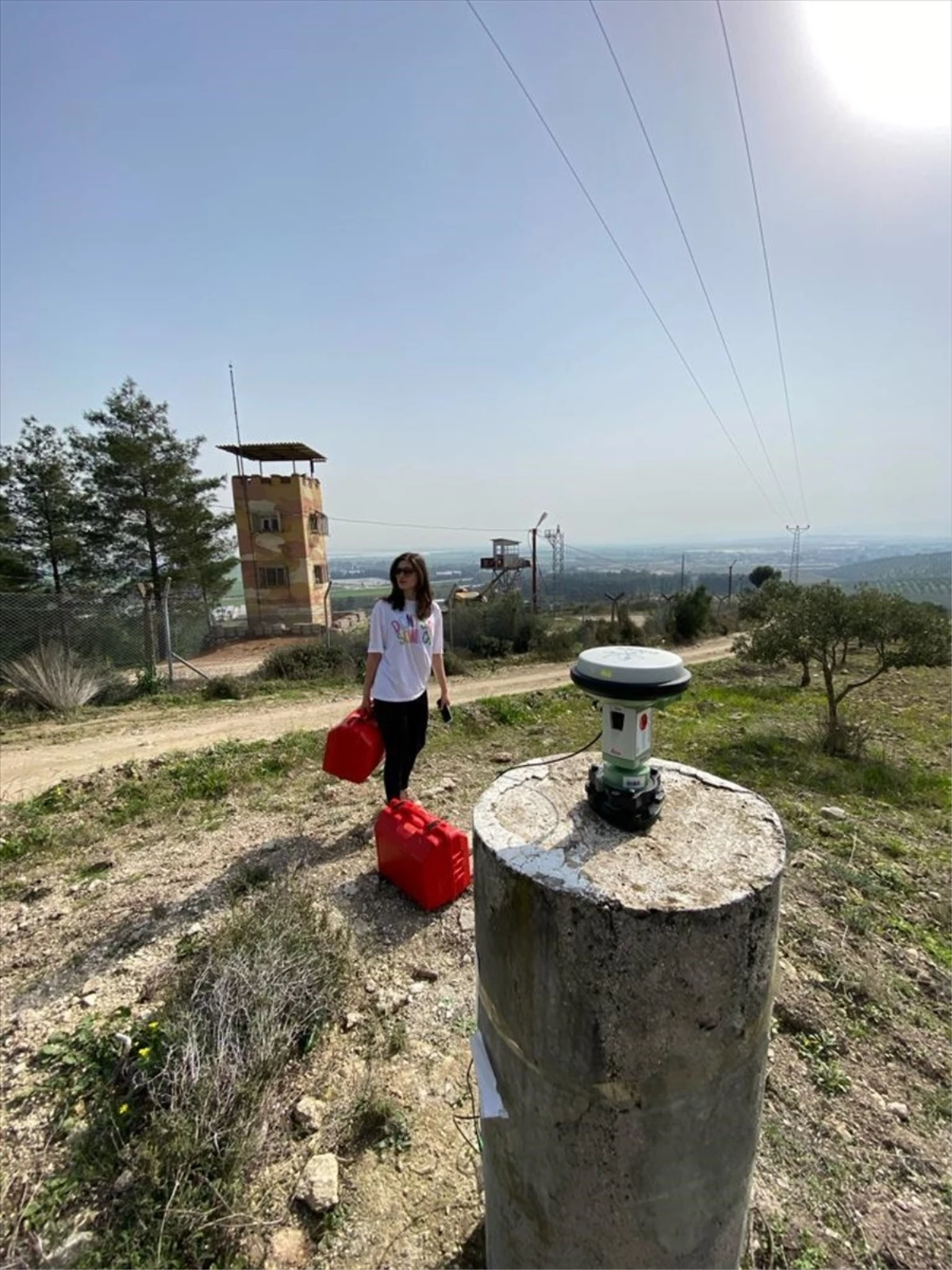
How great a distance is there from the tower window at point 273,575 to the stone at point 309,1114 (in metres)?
26.0

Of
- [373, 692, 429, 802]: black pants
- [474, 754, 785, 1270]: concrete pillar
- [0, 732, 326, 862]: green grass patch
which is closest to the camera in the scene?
[474, 754, 785, 1270]: concrete pillar

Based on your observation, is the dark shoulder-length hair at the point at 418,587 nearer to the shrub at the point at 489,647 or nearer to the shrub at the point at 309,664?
the shrub at the point at 309,664

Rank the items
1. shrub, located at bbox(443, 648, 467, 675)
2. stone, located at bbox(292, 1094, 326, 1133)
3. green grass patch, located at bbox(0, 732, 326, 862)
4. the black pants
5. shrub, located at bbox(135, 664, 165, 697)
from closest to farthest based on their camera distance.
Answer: stone, located at bbox(292, 1094, 326, 1133), the black pants, green grass patch, located at bbox(0, 732, 326, 862), shrub, located at bbox(135, 664, 165, 697), shrub, located at bbox(443, 648, 467, 675)

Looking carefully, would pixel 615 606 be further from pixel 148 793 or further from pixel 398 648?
pixel 398 648

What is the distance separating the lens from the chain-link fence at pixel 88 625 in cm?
962

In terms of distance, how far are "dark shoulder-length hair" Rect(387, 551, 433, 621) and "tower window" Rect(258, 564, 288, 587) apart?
960 inches

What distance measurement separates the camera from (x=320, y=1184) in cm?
180

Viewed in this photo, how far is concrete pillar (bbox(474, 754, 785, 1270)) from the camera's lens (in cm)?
104

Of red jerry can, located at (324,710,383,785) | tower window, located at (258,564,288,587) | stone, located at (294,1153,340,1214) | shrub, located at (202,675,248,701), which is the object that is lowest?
shrub, located at (202,675,248,701)

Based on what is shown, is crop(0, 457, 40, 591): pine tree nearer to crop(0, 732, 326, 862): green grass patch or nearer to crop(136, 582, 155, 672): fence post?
crop(136, 582, 155, 672): fence post

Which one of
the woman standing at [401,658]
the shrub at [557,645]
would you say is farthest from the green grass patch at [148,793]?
the shrub at [557,645]

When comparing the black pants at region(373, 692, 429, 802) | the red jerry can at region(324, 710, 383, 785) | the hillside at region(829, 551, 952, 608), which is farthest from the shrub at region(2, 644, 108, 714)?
the hillside at region(829, 551, 952, 608)

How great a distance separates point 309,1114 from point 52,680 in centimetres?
886

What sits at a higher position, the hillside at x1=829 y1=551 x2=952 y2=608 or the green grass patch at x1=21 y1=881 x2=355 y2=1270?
the green grass patch at x1=21 y1=881 x2=355 y2=1270
